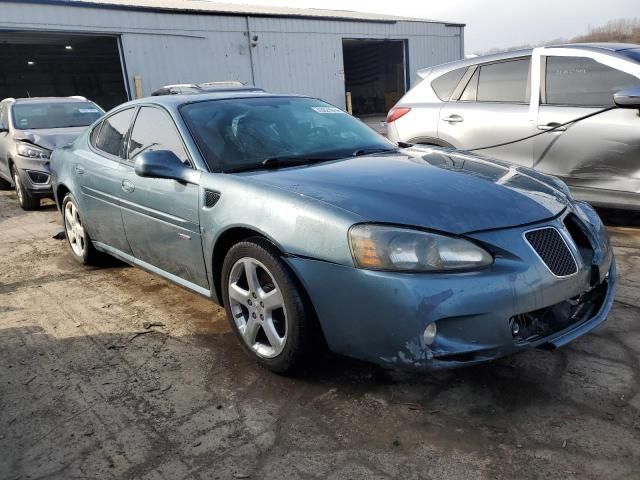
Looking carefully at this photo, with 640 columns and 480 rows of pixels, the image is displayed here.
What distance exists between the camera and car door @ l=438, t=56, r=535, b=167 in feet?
16.3

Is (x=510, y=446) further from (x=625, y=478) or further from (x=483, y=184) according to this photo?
(x=483, y=184)

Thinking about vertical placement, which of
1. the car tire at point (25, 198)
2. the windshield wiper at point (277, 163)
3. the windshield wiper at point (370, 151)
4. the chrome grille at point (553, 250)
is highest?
the windshield wiper at point (277, 163)

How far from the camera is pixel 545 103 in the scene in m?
4.86

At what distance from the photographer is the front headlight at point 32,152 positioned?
7621 mm

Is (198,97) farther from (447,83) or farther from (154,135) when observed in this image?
(447,83)

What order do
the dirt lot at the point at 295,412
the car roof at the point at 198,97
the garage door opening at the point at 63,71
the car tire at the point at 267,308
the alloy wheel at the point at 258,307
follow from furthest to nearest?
the garage door opening at the point at 63,71 < the car roof at the point at 198,97 < the alloy wheel at the point at 258,307 < the car tire at the point at 267,308 < the dirt lot at the point at 295,412

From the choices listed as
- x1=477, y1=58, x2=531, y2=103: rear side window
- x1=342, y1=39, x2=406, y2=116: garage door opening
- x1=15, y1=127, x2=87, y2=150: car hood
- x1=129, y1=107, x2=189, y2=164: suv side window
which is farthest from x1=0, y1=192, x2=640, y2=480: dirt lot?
x1=342, y1=39, x2=406, y2=116: garage door opening

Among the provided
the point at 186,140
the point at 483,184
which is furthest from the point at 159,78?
the point at 483,184

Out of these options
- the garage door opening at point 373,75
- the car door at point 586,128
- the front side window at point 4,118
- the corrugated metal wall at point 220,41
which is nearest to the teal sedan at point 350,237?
the car door at point 586,128

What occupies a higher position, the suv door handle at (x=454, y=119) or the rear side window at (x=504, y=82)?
the rear side window at (x=504, y=82)

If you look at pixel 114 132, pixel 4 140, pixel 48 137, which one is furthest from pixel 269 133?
pixel 4 140

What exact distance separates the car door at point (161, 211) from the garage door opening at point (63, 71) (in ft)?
74.8

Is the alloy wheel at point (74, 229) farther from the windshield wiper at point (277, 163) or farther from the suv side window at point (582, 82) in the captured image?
the suv side window at point (582, 82)

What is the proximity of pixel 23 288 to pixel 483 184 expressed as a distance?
371cm
